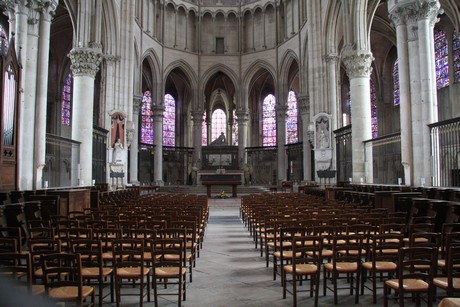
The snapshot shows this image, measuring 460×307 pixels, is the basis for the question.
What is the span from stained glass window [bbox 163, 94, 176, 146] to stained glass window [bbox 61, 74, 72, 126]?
12.5m

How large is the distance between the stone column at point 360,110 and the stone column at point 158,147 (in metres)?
22.0

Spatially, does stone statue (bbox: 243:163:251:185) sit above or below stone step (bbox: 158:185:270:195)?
above

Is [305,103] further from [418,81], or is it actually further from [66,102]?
[66,102]

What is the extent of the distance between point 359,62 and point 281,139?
20192mm

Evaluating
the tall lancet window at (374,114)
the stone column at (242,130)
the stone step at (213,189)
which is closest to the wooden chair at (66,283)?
the stone step at (213,189)

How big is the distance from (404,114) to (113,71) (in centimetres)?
1962

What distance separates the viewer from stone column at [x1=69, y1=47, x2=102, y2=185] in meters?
21.2

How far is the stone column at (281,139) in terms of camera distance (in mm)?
41688

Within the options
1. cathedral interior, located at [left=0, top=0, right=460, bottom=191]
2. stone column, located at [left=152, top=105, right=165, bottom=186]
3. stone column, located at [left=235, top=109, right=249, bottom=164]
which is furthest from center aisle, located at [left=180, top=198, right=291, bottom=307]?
stone column, located at [left=235, top=109, right=249, bottom=164]

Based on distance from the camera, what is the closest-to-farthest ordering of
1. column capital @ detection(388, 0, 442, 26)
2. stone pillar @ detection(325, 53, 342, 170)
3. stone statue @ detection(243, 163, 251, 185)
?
column capital @ detection(388, 0, 442, 26) < stone pillar @ detection(325, 53, 342, 170) < stone statue @ detection(243, 163, 251, 185)

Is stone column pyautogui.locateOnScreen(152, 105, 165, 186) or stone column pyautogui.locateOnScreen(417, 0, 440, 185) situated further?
stone column pyautogui.locateOnScreen(152, 105, 165, 186)

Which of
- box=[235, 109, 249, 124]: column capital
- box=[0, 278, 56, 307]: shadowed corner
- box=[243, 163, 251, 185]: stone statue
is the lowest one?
box=[0, 278, 56, 307]: shadowed corner

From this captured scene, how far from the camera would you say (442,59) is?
1190 inches

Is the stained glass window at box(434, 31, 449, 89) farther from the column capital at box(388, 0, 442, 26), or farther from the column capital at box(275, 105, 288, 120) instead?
the column capital at box(388, 0, 442, 26)
